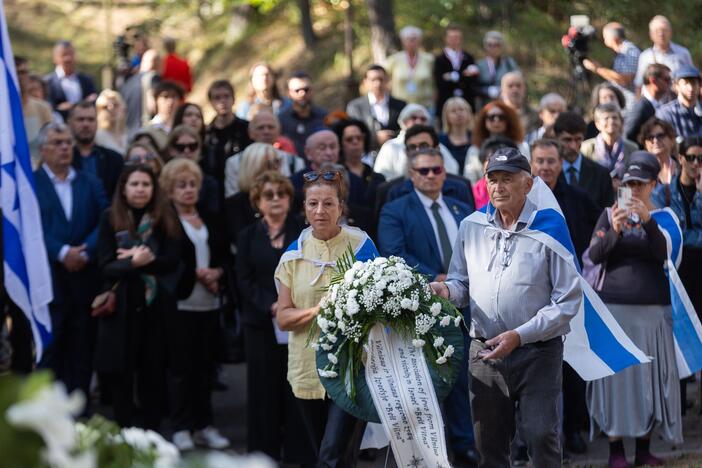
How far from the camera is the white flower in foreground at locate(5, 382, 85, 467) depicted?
2.60m

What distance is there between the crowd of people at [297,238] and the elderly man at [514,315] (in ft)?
0.09

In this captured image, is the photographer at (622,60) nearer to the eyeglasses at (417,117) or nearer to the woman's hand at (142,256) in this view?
the eyeglasses at (417,117)

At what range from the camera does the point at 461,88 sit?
15.5 meters

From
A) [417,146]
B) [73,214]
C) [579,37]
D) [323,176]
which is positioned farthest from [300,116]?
[323,176]

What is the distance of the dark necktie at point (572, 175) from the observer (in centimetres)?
1034

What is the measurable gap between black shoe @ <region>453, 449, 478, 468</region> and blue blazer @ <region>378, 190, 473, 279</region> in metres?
1.37

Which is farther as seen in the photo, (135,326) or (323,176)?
(135,326)

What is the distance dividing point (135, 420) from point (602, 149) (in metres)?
4.91

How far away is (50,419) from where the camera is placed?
8.69ft

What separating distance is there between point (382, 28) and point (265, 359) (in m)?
11.0

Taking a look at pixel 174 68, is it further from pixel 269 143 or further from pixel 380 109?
pixel 269 143

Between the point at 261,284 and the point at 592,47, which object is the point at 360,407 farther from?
the point at 592,47

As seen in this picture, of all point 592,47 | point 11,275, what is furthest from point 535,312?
point 592,47

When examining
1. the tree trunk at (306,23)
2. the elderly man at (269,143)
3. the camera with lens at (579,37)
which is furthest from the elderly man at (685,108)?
the tree trunk at (306,23)
